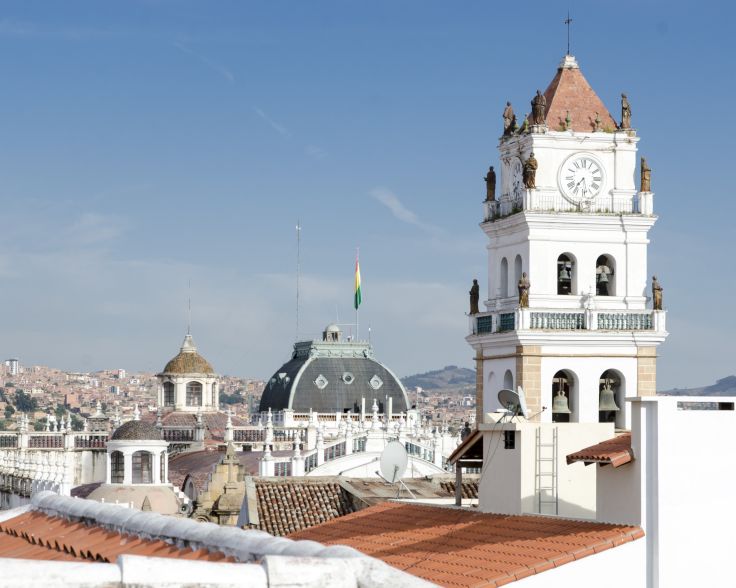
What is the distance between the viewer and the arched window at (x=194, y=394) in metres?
142

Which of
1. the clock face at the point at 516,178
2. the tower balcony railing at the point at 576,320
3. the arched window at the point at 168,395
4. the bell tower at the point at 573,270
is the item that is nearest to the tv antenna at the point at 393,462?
the bell tower at the point at 573,270

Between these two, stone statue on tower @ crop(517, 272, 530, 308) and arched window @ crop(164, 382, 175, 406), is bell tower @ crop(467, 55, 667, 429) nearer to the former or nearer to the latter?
stone statue on tower @ crop(517, 272, 530, 308)

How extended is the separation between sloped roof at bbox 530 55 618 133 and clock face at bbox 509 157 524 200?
3.99 ft

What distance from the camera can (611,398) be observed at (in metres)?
41.5

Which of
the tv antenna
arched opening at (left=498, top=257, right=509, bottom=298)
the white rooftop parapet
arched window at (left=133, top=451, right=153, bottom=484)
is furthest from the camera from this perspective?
arched window at (left=133, top=451, right=153, bottom=484)

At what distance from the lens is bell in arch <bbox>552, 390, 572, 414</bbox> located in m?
40.5

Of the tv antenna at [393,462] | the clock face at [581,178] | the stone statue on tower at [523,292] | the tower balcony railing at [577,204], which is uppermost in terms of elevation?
the clock face at [581,178]

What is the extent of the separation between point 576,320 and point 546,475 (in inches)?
528

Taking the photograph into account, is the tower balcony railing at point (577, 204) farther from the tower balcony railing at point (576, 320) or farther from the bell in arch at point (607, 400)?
the bell in arch at point (607, 400)

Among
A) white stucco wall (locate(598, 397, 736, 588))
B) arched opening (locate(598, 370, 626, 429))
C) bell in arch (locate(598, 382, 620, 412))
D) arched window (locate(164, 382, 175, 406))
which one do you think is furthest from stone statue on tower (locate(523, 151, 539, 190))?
arched window (locate(164, 382, 175, 406))

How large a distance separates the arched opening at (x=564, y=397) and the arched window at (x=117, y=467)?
3258 cm

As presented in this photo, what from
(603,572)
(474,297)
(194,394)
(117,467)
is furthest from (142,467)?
(194,394)

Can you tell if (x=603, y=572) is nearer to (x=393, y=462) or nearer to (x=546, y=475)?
(x=546, y=475)

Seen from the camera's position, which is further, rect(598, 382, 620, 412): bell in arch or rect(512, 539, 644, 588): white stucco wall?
rect(598, 382, 620, 412): bell in arch
